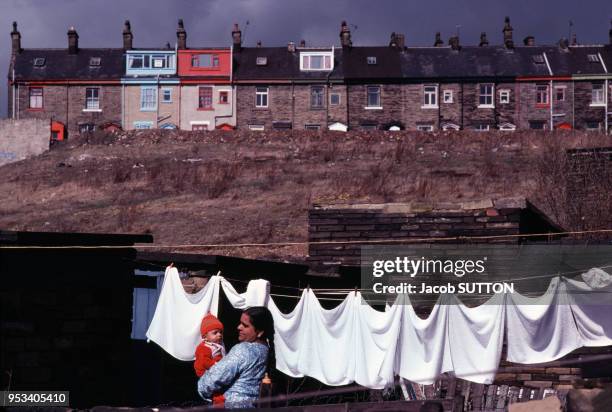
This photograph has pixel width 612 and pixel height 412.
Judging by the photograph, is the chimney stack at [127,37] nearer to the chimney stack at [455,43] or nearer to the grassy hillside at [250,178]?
the grassy hillside at [250,178]

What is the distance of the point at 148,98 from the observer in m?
63.9

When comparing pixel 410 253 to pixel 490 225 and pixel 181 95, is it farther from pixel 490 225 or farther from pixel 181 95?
pixel 181 95

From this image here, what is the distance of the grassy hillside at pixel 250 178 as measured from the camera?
38.0 metres

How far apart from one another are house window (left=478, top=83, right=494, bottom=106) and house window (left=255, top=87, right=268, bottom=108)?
44.2ft

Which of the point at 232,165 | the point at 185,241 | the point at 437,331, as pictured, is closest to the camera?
the point at 437,331

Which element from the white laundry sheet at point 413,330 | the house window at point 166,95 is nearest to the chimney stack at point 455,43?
the house window at point 166,95

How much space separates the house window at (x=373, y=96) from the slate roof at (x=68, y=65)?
1597 centimetres

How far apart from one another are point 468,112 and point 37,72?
27620mm

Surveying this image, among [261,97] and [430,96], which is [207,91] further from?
[430,96]

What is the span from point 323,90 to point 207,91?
7380mm

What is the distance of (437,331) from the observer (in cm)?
1370

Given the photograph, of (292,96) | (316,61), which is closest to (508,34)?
(316,61)

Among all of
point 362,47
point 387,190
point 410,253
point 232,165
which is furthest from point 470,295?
point 362,47

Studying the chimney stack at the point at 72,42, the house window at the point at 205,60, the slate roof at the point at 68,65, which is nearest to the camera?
the slate roof at the point at 68,65
